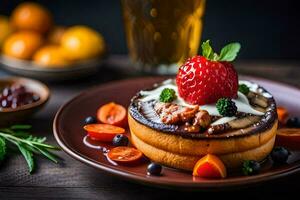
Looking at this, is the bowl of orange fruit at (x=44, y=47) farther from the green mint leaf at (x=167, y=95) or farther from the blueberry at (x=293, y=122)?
the blueberry at (x=293, y=122)

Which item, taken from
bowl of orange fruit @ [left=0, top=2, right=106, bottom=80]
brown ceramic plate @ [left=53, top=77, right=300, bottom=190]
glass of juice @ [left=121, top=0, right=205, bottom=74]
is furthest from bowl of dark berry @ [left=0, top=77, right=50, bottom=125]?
glass of juice @ [left=121, top=0, right=205, bottom=74]

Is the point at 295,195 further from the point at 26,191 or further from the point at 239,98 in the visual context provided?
the point at 26,191

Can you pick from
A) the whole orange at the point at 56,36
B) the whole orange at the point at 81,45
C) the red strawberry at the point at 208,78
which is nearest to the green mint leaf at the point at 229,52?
the red strawberry at the point at 208,78

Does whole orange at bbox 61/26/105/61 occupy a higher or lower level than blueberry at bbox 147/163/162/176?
higher

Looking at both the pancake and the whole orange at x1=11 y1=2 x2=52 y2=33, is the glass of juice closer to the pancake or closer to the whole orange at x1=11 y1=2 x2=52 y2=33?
the whole orange at x1=11 y1=2 x2=52 y2=33

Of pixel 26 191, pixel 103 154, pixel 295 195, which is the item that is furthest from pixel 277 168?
pixel 26 191
